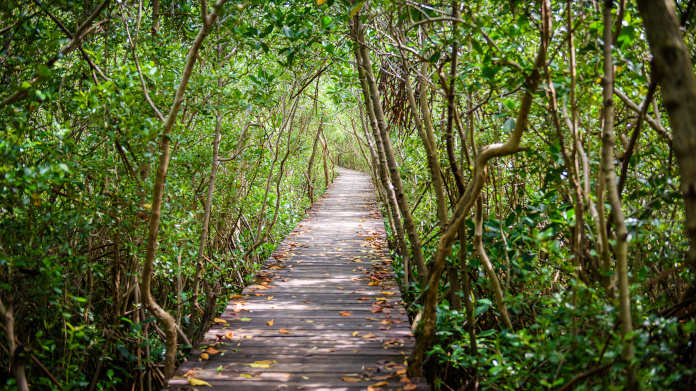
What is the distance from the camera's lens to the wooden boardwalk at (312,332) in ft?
9.46

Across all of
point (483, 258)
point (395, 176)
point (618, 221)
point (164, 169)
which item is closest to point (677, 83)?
point (618, 221)

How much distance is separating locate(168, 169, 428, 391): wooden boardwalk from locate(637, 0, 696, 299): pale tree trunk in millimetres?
2105

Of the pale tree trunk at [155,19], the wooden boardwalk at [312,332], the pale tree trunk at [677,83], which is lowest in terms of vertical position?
the wooden boardwalk at [312,332]

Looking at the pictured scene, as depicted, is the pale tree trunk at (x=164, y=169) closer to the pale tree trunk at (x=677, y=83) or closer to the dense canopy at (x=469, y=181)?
the dense canopy at (x=469, y=181)

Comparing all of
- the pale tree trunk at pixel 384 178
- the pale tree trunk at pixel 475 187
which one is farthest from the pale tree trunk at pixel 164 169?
the pale tree trunk at pixel 384 178

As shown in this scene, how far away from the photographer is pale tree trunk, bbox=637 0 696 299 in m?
1.05

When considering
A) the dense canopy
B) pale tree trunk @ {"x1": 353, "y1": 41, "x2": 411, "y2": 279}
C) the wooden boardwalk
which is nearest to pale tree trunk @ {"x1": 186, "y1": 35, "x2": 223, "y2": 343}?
the dense canopy

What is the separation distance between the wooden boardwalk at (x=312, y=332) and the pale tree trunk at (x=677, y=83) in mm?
2105

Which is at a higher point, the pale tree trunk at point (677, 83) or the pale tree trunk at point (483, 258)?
the pale tree trunk at point (677, 83)

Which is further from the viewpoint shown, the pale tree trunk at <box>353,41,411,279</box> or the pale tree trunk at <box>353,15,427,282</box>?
the pale tree trunk at <box>353,41,411,279</box>

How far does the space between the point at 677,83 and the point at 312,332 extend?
3.13 m

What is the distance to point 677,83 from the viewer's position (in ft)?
3.51

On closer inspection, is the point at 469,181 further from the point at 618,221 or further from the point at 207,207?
the point at 207,207

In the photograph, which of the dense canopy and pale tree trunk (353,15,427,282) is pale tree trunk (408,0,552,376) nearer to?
the dense canopy
